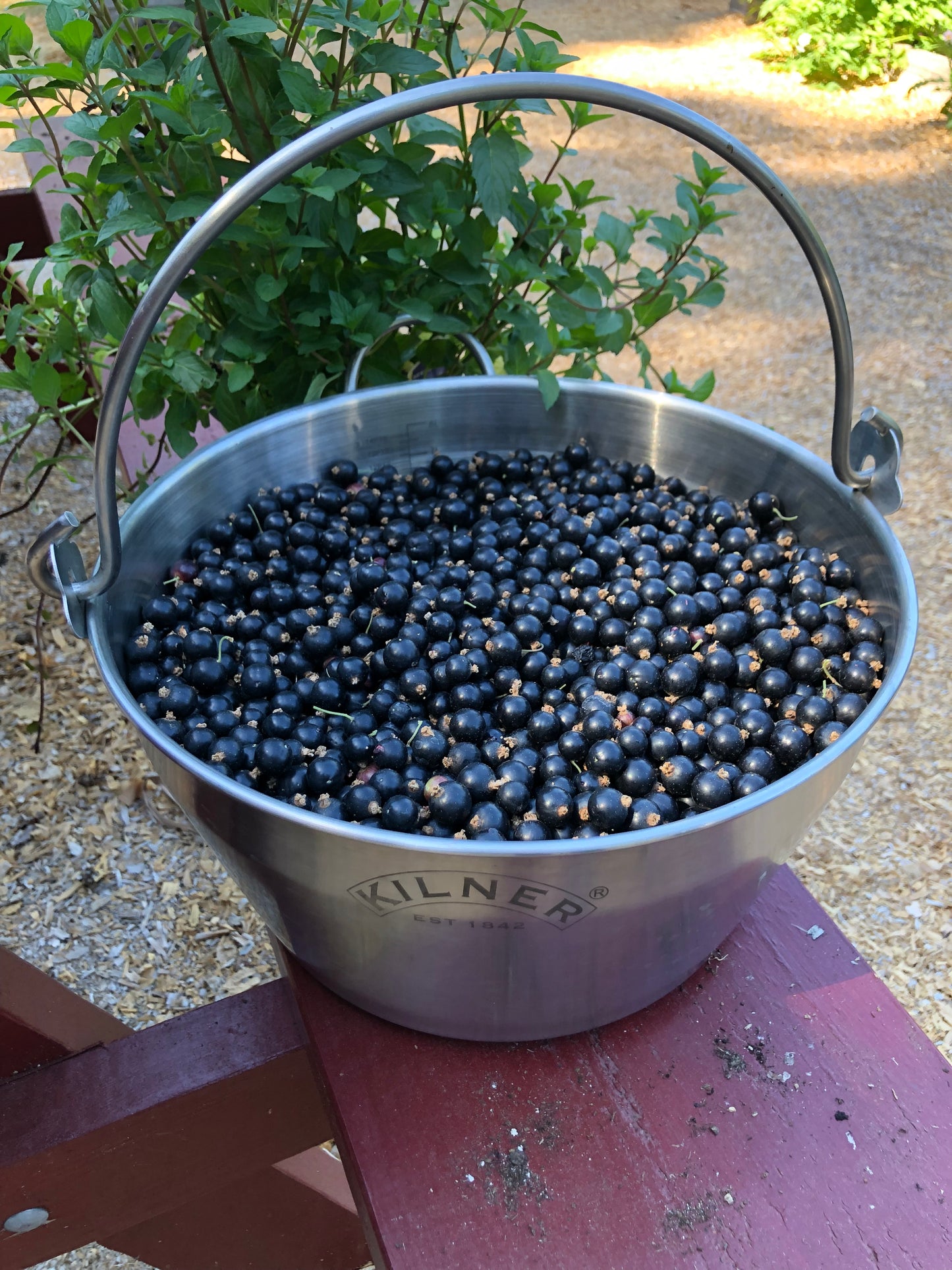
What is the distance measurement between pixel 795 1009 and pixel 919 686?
55.2 inches

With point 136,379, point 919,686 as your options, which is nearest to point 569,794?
point 136,379

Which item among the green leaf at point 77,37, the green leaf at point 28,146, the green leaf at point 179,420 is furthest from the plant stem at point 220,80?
the green leaf at point 179,420

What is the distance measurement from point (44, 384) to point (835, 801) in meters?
1.49

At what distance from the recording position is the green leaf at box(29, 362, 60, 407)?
1251mm

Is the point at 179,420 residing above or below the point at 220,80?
below

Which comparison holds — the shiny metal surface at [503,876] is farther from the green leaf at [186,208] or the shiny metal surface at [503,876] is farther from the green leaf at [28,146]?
the green leaf at [28,146]

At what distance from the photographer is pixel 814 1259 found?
70 centimetres

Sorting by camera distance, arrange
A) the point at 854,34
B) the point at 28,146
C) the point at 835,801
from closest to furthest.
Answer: the point at 28,146 < the point at 835,801 < the point at 854,34

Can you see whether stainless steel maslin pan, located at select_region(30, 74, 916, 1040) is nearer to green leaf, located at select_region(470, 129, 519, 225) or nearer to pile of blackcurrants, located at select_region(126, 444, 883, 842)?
pile of blackcurrants, located at select_region(126, 444, 883, 842)

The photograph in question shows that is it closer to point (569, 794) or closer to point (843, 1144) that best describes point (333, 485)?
point (569, 794)

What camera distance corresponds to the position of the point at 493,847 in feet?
1.92

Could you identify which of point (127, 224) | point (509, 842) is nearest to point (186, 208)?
point (127, 224)

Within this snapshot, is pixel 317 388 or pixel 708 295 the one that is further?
pixel 708 295

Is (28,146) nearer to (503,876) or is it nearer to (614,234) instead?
(614,234)
